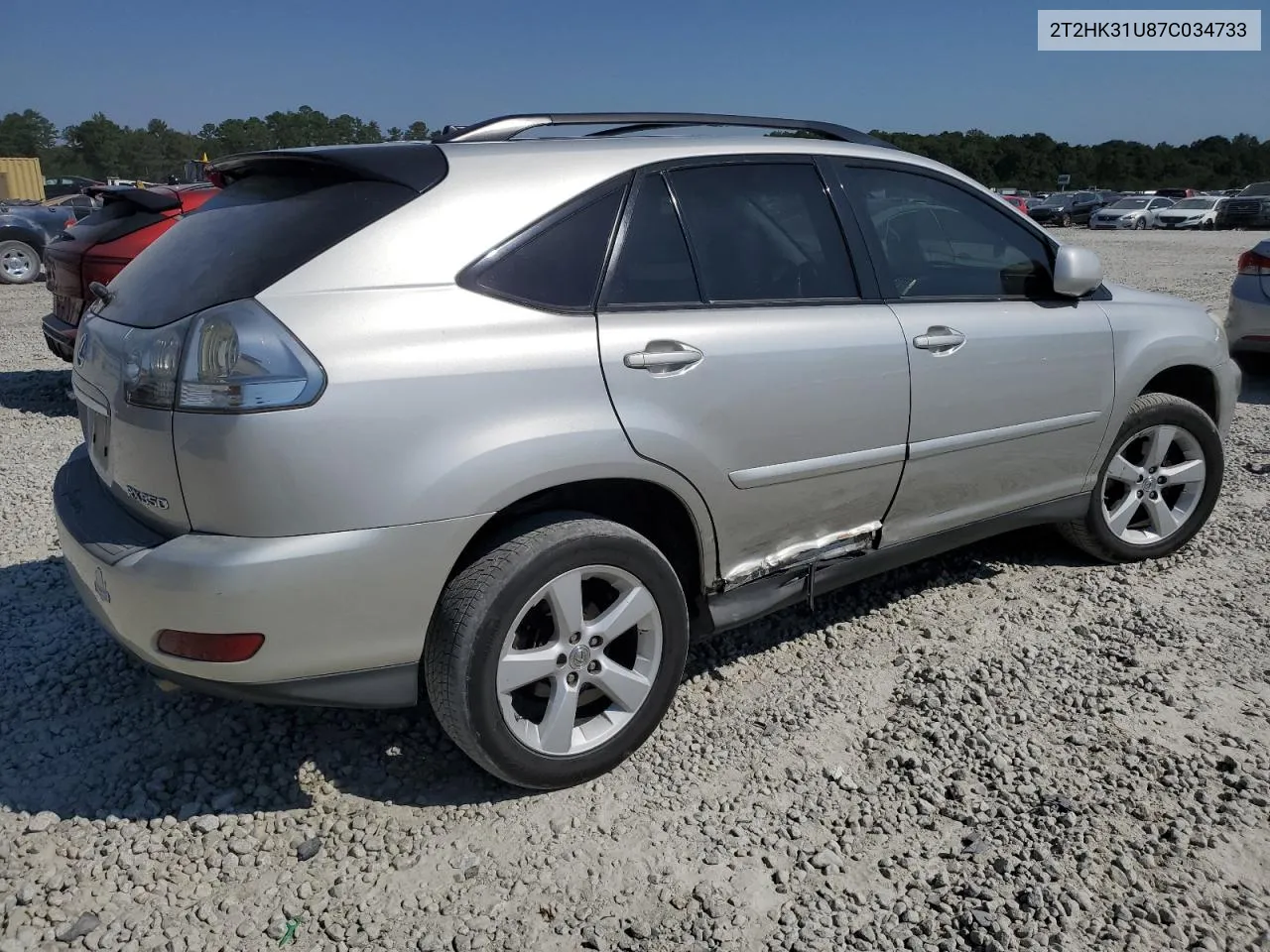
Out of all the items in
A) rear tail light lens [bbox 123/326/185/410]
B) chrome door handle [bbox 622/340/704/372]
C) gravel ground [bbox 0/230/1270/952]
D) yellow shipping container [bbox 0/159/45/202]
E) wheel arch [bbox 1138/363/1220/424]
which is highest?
yellow shipping container [bbox 0/159/45/202]

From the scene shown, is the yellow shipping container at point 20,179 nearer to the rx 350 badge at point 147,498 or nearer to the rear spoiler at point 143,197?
the rear spoiler at point 143,197

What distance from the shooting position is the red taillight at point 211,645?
2291 millimetres

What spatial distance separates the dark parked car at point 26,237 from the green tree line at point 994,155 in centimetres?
3818

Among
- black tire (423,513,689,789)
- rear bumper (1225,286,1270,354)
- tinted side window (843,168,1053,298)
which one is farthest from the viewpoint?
rear bumper (1225,286,1270,354)

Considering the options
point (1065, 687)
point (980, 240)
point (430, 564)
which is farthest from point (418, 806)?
point (980, 240)

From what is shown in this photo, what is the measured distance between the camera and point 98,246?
6.59 metres

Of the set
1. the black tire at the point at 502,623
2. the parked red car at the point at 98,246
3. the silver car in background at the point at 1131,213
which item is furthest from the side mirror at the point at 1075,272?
the silver car in background at the point at 1131,213

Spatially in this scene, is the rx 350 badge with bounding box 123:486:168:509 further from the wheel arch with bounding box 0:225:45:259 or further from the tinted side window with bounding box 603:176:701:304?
the wheel arch with bounding box 0:225:45:259

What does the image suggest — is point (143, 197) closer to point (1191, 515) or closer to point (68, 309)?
point (68, 309)

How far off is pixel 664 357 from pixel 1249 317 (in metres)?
6.78

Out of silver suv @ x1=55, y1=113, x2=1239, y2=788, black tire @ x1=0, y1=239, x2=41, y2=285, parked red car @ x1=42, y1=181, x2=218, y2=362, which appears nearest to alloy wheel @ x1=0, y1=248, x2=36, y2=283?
black tire @ x1=0, y1=239, x2=41, y2=285

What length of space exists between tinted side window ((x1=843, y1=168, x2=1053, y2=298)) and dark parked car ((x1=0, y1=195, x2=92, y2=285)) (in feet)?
49.3

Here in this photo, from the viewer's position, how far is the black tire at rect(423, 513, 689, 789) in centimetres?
247

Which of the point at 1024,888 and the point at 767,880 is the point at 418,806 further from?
the point at 1024,888
